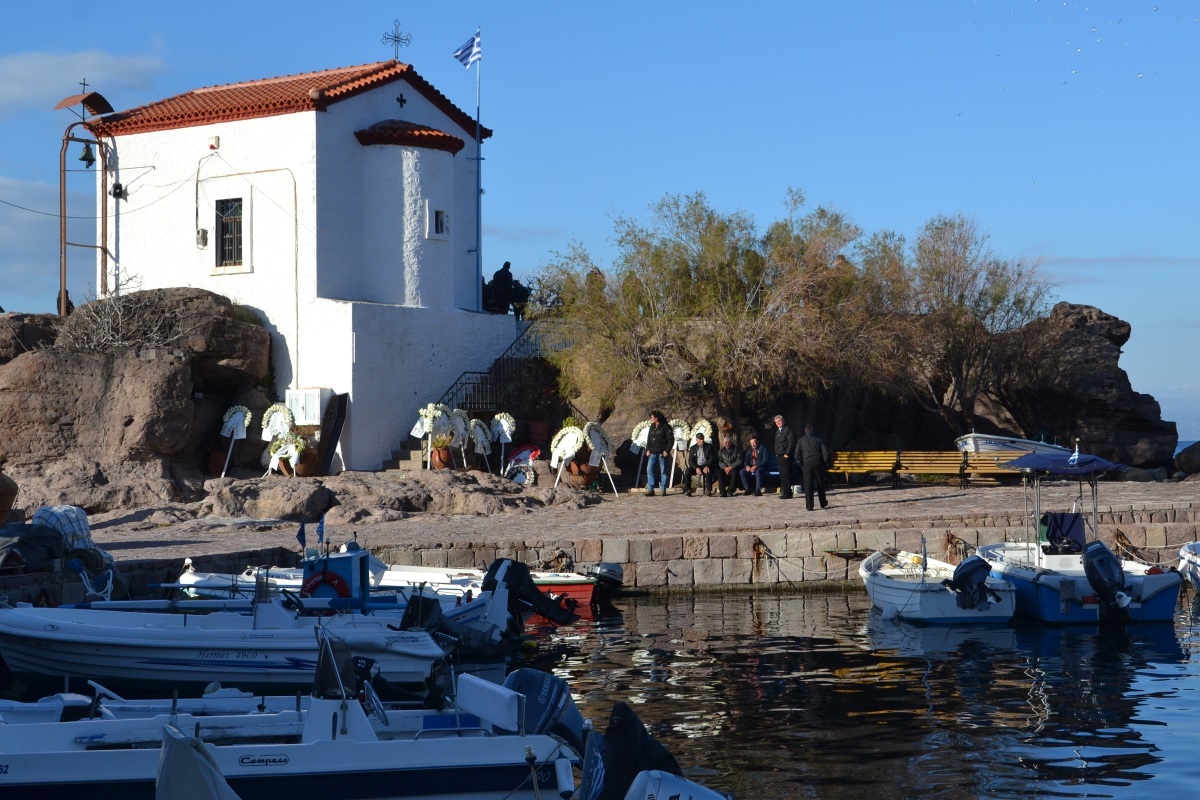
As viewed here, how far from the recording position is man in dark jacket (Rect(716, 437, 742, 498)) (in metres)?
26.8

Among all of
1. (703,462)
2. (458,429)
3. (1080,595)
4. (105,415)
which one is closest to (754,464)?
(703,462)

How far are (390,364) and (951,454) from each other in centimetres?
1248

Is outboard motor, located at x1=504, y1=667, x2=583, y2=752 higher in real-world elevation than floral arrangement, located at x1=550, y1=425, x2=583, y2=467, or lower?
lower

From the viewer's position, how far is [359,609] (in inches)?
576

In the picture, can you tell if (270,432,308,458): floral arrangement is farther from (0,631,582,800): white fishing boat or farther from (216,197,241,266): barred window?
(0,631,582,800): white fishing boat

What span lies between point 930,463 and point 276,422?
13.7m

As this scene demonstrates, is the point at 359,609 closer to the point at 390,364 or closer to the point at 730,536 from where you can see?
the point at 730,536

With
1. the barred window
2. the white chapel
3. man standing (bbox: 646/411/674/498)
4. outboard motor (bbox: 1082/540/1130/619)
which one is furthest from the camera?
the barred window

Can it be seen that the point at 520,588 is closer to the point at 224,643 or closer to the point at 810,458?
the point at 224,643

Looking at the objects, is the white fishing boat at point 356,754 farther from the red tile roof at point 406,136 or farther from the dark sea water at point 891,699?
the red tile roof at point 406,136

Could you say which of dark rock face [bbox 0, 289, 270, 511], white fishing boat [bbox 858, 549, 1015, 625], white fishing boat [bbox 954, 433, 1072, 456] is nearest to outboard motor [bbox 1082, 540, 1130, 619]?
white fishing boat [bbox 858, 549, 1015, 625]

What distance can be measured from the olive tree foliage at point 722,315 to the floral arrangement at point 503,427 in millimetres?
1824

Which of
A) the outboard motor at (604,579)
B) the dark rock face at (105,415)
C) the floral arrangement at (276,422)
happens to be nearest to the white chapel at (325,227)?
the floral arrangement at (276,422)

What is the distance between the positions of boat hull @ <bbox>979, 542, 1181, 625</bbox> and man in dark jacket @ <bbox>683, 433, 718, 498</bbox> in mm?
9194
